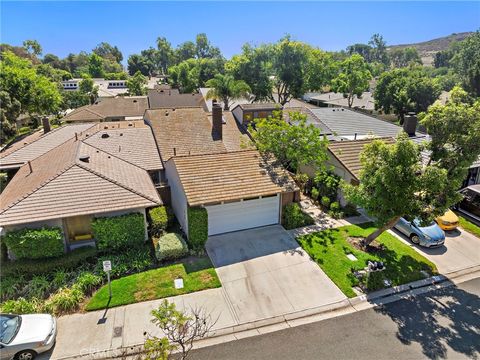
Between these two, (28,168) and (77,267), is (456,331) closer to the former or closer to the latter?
(77,267)

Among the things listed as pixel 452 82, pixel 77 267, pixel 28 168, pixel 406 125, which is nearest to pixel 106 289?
pixel 77 267

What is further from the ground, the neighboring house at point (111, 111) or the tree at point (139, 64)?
the tree at point (139, 64)

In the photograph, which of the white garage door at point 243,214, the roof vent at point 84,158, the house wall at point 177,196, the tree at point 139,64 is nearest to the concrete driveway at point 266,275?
the white garage door at point 243,214

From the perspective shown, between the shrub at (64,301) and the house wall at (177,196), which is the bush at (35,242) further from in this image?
the house wall at (177,196)

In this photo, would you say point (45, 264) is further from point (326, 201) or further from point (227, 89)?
point (227, 89)

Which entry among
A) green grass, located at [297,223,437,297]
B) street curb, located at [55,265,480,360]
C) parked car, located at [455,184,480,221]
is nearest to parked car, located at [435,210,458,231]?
parked car, located at [455,184,480,221]

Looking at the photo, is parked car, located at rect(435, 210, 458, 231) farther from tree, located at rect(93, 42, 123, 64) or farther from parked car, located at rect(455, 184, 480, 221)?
tree, located at rect(93, 42, 123, 64)

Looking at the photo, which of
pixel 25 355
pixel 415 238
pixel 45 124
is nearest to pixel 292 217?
pixel 415 238
